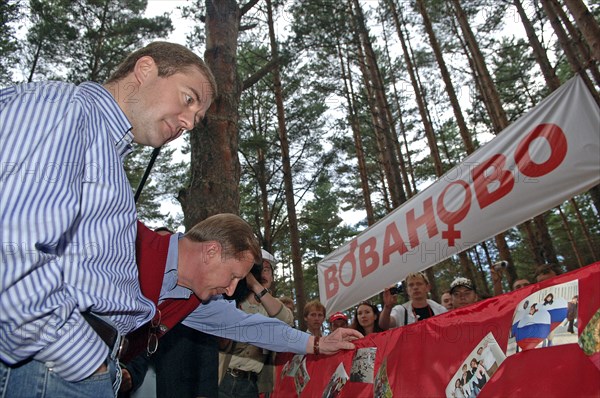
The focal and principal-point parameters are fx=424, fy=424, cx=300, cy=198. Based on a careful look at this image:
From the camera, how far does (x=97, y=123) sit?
1.07m

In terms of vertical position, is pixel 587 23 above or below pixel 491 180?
above

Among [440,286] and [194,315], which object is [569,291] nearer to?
[194,315]

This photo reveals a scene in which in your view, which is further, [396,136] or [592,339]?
[396,136]

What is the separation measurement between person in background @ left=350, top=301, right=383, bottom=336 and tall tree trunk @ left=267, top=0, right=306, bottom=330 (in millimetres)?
7382

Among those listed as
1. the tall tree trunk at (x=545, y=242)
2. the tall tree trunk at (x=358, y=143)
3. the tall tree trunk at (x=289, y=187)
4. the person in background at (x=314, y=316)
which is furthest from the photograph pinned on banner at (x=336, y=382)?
the tall tree trunk at (x=358, y=143)

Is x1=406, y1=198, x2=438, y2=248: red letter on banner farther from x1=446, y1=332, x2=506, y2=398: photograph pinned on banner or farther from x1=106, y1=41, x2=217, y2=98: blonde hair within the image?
x1=106, y1=41, x2=217, y2=98: blonde hair

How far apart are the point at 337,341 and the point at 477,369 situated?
1038 millimetres

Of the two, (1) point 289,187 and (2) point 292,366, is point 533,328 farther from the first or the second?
(1) point 289,187

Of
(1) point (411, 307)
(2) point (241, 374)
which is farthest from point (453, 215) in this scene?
(2) point (241, 374)

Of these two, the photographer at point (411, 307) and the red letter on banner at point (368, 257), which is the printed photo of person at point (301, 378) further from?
the red letter on banner at point (368, 257)

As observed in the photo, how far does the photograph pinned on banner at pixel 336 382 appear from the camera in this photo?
317 cm

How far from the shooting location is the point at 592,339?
1.72 metres

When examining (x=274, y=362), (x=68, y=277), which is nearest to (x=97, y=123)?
(x=68, y=277)

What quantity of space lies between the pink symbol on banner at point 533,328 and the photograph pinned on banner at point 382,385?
980 millimetres
